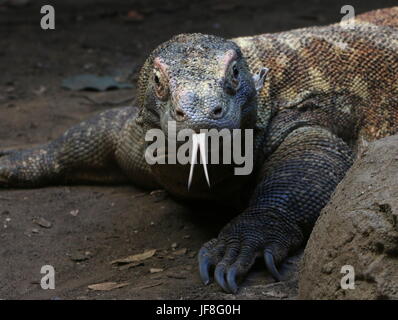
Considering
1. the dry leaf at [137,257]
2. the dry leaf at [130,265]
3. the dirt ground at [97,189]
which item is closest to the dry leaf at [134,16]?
the dirt ground at [97,189]

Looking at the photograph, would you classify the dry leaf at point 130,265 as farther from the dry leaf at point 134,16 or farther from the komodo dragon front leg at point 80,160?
the dry leaf at point 134,16

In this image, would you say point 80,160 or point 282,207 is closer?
point 282,207

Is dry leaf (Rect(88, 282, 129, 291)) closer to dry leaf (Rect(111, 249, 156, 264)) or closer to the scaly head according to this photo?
dry leaf (Rect(111, 249, 156, 264))

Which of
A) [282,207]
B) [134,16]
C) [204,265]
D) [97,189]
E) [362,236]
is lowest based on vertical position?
[97,189]

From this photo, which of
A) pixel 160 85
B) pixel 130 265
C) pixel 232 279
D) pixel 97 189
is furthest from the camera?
pixel 97 189

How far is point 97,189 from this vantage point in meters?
6.32

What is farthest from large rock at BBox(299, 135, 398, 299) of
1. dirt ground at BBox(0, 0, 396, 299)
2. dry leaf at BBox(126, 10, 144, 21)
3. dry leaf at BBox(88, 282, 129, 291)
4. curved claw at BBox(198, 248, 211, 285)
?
dry leaf at BBox(126, 10, 144, 21)

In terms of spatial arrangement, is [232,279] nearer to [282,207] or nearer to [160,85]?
[282,207]

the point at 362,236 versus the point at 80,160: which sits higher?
the point at 362,236

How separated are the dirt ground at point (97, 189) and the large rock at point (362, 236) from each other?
1.98 ft

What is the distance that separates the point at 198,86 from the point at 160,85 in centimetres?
36

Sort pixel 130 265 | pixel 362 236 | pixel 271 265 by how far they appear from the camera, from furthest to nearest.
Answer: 1. pixel 130 265
2. pixel 271 265
3. pixel 362 236

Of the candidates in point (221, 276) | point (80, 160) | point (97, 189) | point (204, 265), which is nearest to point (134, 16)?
point (80, 160)
